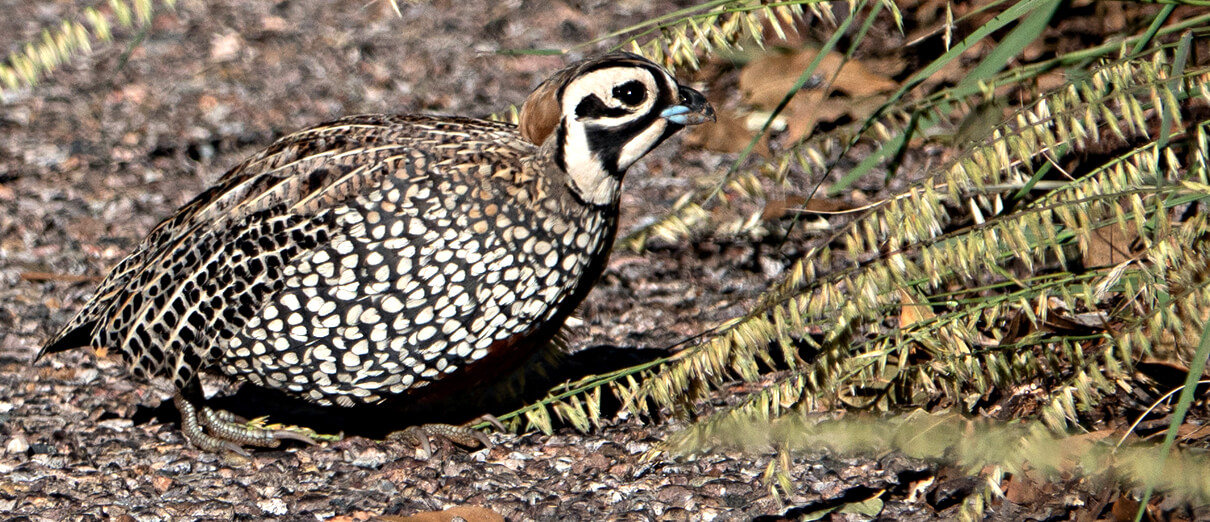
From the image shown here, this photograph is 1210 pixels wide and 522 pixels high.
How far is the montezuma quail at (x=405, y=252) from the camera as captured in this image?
3.27m

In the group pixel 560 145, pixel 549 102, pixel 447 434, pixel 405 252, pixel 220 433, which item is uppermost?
pixel 549 102

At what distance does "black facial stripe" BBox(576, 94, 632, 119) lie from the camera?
3.30 metres

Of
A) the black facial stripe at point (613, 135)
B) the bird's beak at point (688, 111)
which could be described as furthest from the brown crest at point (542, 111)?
the bird's beak at point (688, 111)

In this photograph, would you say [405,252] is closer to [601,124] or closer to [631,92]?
[601,124]

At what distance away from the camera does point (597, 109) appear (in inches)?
130

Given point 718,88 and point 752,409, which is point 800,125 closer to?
point 718,88

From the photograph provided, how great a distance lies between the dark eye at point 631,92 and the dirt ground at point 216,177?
959 mm

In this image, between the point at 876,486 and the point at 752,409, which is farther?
the point at 876,486

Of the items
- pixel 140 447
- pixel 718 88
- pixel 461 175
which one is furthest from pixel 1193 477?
pixel 718 88

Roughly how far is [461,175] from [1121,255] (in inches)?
67.5

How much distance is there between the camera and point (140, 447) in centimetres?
367

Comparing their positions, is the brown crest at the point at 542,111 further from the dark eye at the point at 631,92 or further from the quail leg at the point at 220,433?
the quail leg at the point at 220,433

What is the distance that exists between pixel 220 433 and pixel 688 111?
1.59m

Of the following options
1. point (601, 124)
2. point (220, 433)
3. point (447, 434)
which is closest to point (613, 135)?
point (601, 124)
